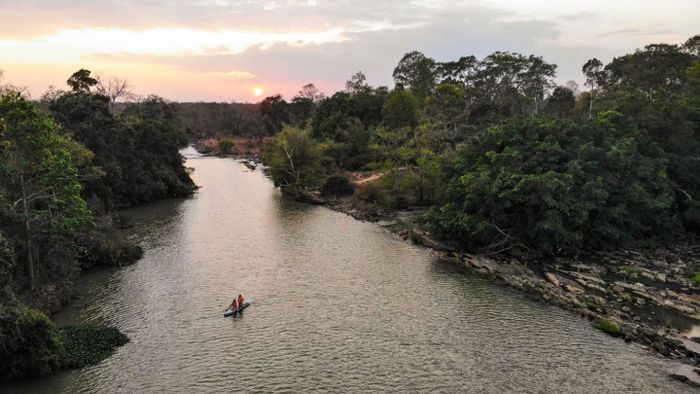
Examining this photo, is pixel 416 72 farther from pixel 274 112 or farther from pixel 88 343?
pixel 88 343

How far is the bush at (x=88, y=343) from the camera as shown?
2514cm

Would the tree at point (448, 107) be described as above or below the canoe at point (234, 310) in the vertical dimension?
above

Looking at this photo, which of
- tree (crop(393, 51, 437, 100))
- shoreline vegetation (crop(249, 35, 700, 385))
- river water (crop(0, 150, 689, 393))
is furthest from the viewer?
tree (crop(393, 51, 437, 100))

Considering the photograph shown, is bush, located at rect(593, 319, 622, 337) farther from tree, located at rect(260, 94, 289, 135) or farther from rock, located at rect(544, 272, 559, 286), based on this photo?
tree, located at rect(260, 94, 289, 135)

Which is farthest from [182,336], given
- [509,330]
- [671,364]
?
[671,364]

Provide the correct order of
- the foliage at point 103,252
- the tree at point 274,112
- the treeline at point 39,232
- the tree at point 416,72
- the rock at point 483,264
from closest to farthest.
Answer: the treeline at point 39,232
the foliage at point 103,252
the rock at point 483,264
the tree at point 416,72
the tree at point 274,112

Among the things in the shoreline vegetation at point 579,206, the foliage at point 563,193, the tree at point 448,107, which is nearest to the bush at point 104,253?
the shoreline vegetation at point 579,206

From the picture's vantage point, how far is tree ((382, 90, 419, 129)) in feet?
300

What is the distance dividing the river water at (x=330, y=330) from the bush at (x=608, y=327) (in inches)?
21.5

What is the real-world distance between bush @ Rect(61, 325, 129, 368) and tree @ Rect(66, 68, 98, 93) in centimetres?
4907

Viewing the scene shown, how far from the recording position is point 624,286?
117 feet

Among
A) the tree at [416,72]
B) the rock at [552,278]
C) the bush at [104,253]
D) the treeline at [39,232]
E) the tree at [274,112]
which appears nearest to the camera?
the treeline at [39,232]

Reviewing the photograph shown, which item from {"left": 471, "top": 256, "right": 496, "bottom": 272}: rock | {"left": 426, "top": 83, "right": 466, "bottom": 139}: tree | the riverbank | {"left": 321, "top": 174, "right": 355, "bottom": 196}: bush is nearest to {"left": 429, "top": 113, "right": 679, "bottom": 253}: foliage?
the riverbank

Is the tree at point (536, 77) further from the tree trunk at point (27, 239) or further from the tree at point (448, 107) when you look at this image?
the tree trunk at point (27, 239)
